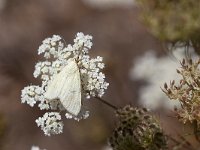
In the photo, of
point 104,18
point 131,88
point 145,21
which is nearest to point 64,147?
point 131,88

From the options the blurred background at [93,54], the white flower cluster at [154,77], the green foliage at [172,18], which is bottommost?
the green foliage at [172,18]

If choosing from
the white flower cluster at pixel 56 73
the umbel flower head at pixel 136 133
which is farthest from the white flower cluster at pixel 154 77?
the white flower cluster at pixel 56 73

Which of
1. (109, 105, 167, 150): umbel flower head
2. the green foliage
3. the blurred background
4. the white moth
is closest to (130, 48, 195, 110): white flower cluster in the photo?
the blurred background

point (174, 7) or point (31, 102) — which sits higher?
point (174, 7)

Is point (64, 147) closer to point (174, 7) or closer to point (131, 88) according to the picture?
point (131, 88)

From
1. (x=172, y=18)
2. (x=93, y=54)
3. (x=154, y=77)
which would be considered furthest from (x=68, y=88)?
(x=93, y=54)

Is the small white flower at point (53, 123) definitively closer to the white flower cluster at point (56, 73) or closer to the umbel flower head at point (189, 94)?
the white flower cluster at point (56, 73)

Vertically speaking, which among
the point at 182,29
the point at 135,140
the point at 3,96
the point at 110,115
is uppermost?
the point at 3,96
